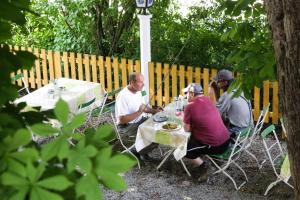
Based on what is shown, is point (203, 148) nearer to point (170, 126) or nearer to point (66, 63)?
point (170, 126)

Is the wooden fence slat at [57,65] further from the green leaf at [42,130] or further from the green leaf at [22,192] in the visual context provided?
the green leaf at [22,192]

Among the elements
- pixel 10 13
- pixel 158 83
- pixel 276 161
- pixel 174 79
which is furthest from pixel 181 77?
pixel 10 13

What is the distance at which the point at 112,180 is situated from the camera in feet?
3.70

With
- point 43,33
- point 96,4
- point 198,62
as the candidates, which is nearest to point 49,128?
point 198,62

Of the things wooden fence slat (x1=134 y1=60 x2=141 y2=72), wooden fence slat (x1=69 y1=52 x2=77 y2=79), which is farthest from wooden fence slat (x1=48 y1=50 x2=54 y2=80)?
wooden fence slat (x1=134 y1=60 x2=141 y2=72)

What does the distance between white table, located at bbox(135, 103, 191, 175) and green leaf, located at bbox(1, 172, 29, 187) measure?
16.5 ft

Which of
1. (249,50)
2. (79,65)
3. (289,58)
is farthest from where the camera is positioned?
(79,65)

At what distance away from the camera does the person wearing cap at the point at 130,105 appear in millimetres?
6703

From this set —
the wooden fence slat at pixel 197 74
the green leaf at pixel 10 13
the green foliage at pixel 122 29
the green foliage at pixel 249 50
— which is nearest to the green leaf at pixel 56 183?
the green leaf at pixel 10 13

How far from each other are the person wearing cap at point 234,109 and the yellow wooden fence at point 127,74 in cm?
156

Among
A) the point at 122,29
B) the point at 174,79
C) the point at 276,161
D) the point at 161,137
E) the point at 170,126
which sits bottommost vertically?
the point at 276,161

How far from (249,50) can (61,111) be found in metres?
2.62

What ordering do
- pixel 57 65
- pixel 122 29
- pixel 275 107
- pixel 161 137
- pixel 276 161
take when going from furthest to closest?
1. pixel 122 29
2. pixel 57 65
3. pixel 275 107
4. pixel 276 161
5. pixel 161 137

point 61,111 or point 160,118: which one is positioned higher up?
point 61,111
